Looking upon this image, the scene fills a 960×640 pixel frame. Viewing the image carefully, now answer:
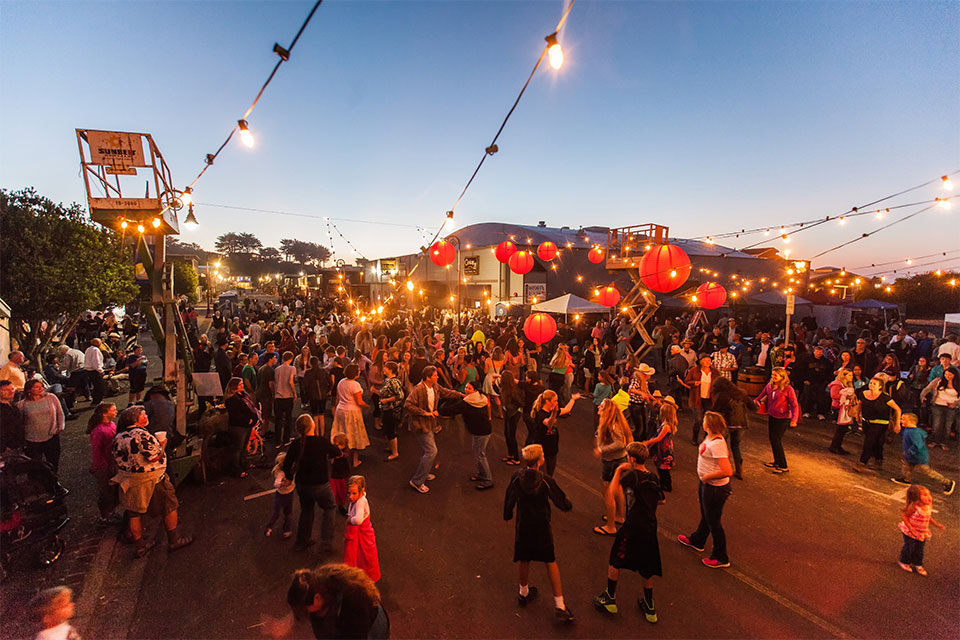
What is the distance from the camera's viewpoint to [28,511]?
414 cm

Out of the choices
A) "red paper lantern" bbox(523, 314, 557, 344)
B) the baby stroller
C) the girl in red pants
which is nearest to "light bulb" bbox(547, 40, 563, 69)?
the girl in red pants

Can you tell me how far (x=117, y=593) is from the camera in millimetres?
3848

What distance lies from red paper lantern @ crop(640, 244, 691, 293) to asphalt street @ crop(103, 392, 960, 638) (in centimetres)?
315

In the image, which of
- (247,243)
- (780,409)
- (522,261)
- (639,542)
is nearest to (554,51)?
(639,542)

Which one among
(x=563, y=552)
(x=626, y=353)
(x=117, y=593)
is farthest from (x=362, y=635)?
(x=626, y=353)

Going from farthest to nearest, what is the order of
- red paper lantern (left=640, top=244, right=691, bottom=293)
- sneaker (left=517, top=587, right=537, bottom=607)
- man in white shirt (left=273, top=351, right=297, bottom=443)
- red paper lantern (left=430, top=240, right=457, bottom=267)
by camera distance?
red paper lantern (left=430, top=240, right=457, bottom=267)
man in white shirt (left=273, top=351, right=297, bottom=443)
red paper lantern (left=640, top=244, right=691, bottom=293)
sneaker (left=517, top=587, right=537, bottom=607)

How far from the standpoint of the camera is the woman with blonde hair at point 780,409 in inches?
243

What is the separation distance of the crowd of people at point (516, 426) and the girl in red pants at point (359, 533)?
0.5 inches

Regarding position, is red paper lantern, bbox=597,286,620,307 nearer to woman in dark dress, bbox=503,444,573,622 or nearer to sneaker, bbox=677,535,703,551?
sneaker, bbox=677,535,703,551

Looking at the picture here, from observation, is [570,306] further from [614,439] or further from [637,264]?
[614,439]

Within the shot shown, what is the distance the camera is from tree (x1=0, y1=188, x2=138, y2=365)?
10.3m

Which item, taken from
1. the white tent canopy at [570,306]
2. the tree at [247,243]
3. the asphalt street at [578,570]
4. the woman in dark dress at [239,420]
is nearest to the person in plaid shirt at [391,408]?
the asphalt street at [578,570]

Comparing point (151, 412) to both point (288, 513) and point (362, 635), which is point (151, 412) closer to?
point (288, 513)

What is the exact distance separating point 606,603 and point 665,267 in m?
5.16
